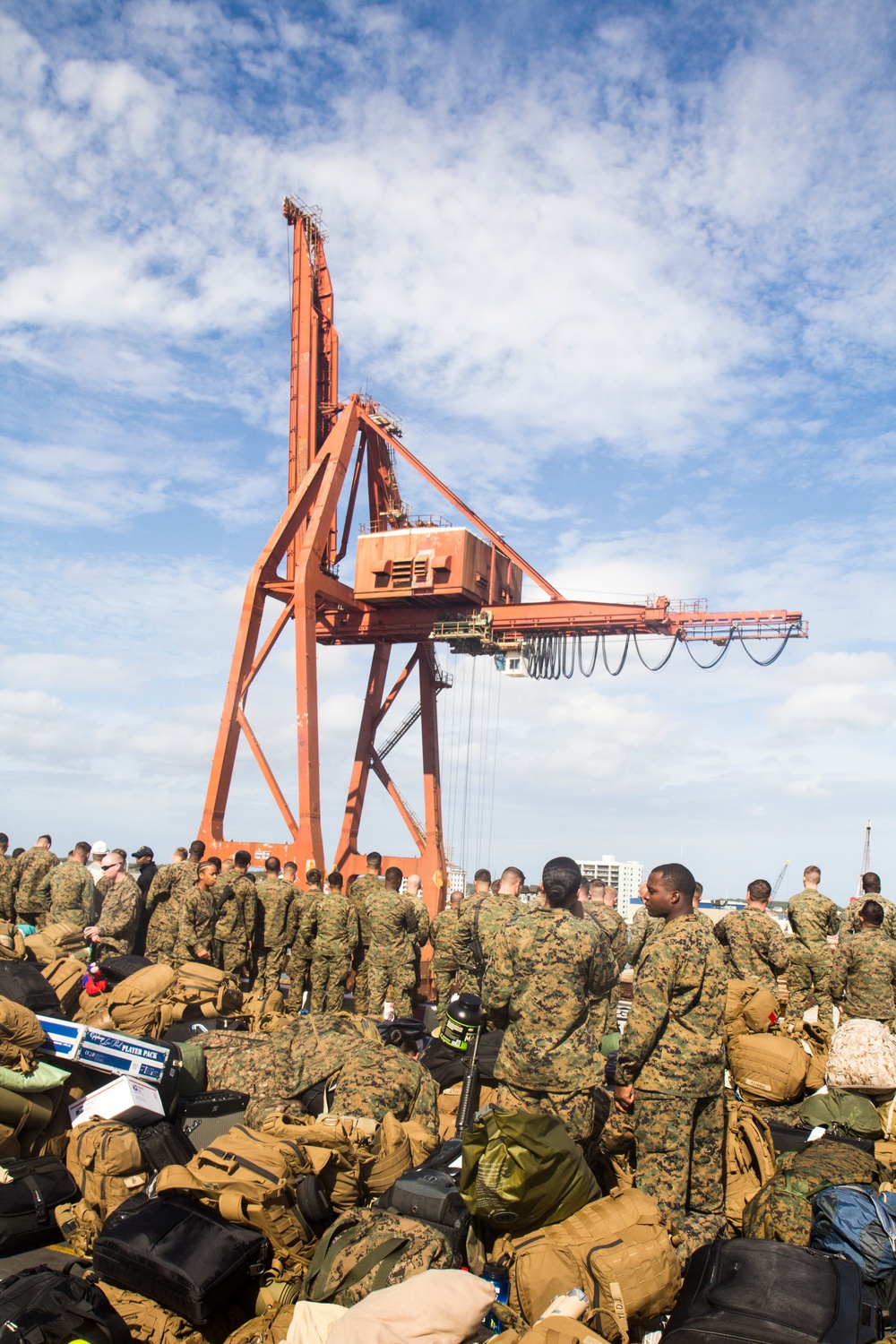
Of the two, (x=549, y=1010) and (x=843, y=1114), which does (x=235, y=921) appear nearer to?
(x=549, y=1010)

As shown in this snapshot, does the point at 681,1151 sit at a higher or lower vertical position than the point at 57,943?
lower

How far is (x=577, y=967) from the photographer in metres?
4.36

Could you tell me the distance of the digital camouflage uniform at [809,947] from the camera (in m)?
9.70

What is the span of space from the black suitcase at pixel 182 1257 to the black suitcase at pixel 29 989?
2.91 metres

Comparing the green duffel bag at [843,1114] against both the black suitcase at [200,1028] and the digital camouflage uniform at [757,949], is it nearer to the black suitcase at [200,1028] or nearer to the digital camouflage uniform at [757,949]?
the digital camouflage uniform at [757,949]

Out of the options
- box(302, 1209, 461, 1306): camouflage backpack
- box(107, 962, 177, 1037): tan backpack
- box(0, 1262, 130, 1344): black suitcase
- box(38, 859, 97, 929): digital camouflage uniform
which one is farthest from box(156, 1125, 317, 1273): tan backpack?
box(38, 859, 97, 929): digital camouflage uniform

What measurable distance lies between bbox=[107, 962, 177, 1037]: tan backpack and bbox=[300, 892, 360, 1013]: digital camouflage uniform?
3061mm

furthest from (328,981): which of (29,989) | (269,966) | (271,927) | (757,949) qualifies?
(757,949)

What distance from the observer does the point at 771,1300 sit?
2854 mm

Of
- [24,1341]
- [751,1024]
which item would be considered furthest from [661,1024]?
[751,1024]

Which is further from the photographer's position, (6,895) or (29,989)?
(6,895)

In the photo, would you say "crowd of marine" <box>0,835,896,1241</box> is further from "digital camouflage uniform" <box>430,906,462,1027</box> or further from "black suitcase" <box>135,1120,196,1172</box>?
"black suitcase" <box>135,1120,196,1172</box>

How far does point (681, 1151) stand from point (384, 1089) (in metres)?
1.93

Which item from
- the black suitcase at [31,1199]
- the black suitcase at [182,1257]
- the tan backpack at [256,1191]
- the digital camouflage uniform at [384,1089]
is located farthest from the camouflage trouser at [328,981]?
the black suitcase at [182,1257]
